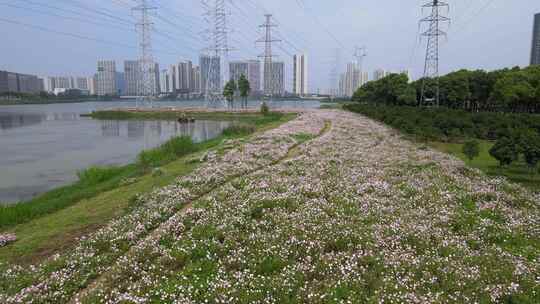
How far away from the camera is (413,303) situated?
21.0 feet

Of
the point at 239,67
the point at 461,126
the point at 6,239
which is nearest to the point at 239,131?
the point at 461,126

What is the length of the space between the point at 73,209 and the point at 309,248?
1153 centimetres

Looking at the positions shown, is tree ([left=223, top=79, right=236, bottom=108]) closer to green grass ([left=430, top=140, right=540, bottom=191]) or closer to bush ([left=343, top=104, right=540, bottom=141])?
bush ([left=343, top=104, right=540, bottom=141])

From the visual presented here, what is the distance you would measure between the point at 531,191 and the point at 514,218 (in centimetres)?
510

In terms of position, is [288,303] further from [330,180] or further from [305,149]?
[305,149]

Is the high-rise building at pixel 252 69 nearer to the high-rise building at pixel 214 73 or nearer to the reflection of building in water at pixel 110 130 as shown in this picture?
the high-rise building at pixel 214 73

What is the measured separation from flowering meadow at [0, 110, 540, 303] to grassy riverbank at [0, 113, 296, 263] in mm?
1047

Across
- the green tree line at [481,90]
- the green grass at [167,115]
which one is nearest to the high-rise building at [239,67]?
the green grass at [167,115]

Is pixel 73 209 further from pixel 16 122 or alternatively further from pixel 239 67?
pixel 239 67

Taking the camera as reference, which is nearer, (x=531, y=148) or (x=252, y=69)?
(x=531, y=148)

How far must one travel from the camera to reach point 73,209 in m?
14.9

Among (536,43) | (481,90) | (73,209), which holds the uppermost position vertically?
(536,43)

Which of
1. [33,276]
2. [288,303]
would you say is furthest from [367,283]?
[33,276]

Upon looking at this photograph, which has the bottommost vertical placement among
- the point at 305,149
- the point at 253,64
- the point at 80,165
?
the point at 80,165
